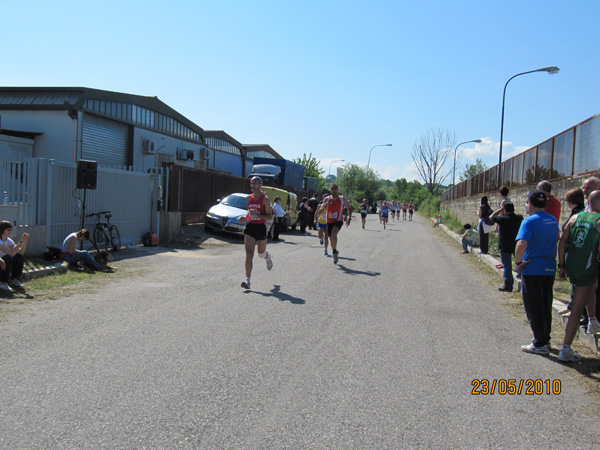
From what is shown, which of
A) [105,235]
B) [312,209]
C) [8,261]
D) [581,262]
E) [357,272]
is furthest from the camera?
[312,209]

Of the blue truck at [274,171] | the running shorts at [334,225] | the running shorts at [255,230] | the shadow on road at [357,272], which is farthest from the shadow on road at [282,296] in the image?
the blue truck at [274,171]

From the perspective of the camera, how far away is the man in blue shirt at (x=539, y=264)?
536 centimetres

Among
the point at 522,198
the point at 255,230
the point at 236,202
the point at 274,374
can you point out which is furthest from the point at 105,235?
the point at 522,198

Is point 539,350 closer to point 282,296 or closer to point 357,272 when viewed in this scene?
point 282,296

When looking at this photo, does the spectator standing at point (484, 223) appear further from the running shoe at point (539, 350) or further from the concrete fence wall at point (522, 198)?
the running shoe at point (539, 350)

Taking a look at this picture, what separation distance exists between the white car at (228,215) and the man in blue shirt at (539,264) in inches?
514

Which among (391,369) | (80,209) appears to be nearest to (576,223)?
(391,369)

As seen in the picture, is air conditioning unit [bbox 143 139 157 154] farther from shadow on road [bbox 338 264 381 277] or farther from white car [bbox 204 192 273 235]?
shadow on road [bbox 338 264 381 277]

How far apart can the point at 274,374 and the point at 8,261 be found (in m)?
5.39

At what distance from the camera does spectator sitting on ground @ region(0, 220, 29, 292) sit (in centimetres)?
757

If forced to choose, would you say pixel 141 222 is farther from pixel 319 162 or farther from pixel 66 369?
pixel 319 162

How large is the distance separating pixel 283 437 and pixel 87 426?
4.24 feet

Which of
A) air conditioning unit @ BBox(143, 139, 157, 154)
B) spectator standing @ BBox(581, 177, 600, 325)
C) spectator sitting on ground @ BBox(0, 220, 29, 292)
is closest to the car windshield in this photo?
air conditioning unit @ BBox(143, 139, 157, 154)

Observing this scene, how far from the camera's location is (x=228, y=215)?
18.6 m
